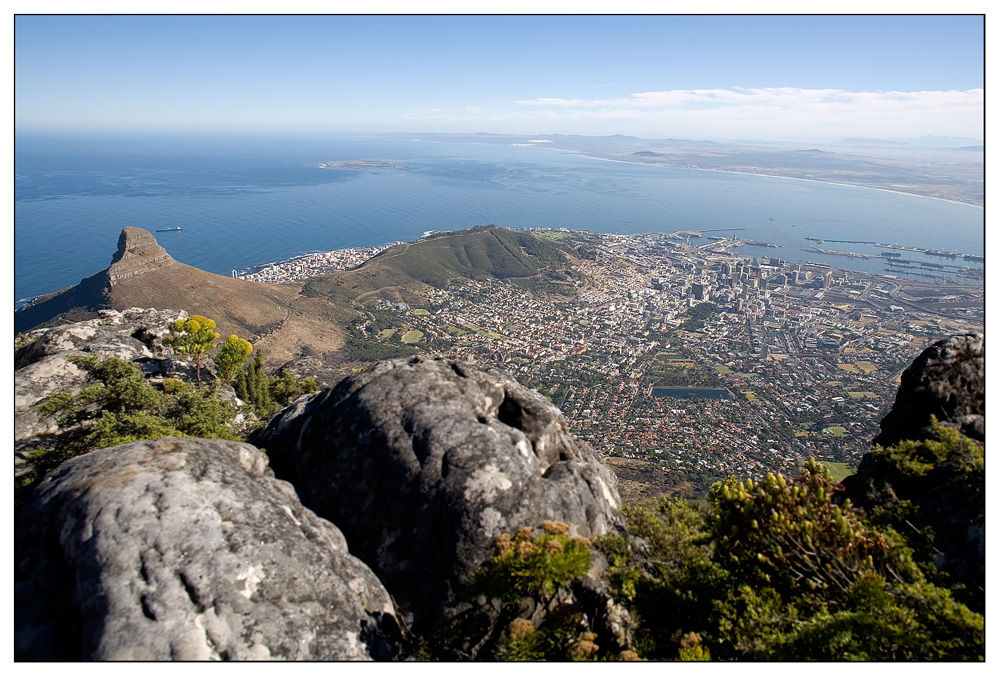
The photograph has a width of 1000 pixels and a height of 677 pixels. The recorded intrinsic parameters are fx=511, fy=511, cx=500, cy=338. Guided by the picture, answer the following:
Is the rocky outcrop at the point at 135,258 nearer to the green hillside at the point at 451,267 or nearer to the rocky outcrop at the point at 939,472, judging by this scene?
the green hillside at the point at 451,267

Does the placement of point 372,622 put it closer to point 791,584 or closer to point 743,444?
point 791,584

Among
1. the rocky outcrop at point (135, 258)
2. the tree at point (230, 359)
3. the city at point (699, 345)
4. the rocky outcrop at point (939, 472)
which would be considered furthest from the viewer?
the rocky outcrop at point (135, 258)

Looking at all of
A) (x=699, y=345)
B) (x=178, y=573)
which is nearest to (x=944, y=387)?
(x=178, y=573)

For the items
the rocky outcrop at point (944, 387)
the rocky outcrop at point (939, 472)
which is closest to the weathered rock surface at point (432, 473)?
the rocky outcrop at point (939, 472)

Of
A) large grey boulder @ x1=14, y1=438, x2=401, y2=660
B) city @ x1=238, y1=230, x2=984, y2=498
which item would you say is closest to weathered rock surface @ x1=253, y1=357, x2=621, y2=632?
large grey boulder @ x1=14, y1=438, x2=401, y2=660

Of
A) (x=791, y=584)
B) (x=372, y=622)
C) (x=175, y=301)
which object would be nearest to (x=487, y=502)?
(x=372, y=622)
